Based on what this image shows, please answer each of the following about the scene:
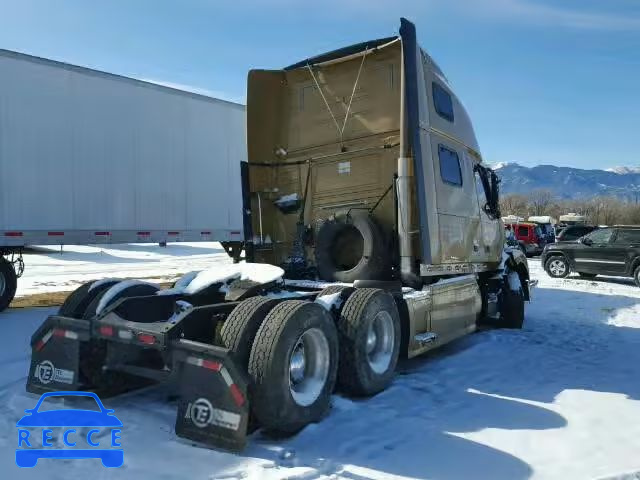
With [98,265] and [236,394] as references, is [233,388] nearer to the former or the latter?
[236,394]

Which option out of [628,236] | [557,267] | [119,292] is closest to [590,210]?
[557,267]

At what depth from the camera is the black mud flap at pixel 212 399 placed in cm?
374

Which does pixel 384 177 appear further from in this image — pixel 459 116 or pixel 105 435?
pixel 105 435

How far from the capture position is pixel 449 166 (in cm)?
712

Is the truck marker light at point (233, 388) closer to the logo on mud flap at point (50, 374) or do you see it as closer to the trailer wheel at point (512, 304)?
the logo on mud flap at point (50, 374)

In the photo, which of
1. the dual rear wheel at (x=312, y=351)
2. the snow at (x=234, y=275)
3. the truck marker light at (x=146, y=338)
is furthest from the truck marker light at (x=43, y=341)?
the dual rear wheel at (x=312, y=351)

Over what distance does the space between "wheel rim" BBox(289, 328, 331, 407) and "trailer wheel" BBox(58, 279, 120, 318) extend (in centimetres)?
210

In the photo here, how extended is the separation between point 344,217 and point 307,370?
8.90 ft

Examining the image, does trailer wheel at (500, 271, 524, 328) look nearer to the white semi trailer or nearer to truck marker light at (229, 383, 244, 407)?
truck marker light at (229, 383, 244, 407)

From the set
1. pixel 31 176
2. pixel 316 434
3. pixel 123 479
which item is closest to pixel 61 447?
pixel 123 479

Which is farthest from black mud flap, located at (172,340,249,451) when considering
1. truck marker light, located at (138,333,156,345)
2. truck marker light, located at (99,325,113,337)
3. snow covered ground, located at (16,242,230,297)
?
snow covered ground, located at (16,242,230,297)

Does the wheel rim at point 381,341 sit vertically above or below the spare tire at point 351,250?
below

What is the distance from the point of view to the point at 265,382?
3.93 meters

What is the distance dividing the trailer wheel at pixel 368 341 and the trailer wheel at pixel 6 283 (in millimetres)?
7435
